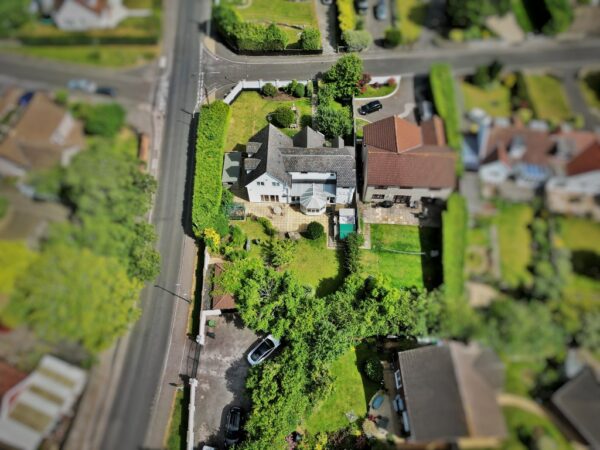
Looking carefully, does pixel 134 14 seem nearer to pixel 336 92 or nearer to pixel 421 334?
pixel 336 92

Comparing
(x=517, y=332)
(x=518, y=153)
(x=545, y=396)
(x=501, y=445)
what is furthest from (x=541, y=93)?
(x=501, y=445)

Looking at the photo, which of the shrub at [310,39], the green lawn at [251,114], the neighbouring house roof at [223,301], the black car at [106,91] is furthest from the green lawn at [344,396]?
the shrub at [310,39]

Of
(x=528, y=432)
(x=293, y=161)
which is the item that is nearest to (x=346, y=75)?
(x=293, y=161)

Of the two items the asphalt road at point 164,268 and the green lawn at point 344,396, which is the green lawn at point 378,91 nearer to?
the asphalt road at point 164,268

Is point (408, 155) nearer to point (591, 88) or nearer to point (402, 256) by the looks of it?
point (402, 256)

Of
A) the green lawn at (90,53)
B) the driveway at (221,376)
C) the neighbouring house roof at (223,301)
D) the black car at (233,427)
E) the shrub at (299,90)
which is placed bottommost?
the black car at (233,427)

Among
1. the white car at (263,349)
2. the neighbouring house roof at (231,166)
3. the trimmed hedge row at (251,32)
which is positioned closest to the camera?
the white car at (263,349)

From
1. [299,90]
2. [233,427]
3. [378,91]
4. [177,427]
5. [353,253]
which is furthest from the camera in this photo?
[299,90]
